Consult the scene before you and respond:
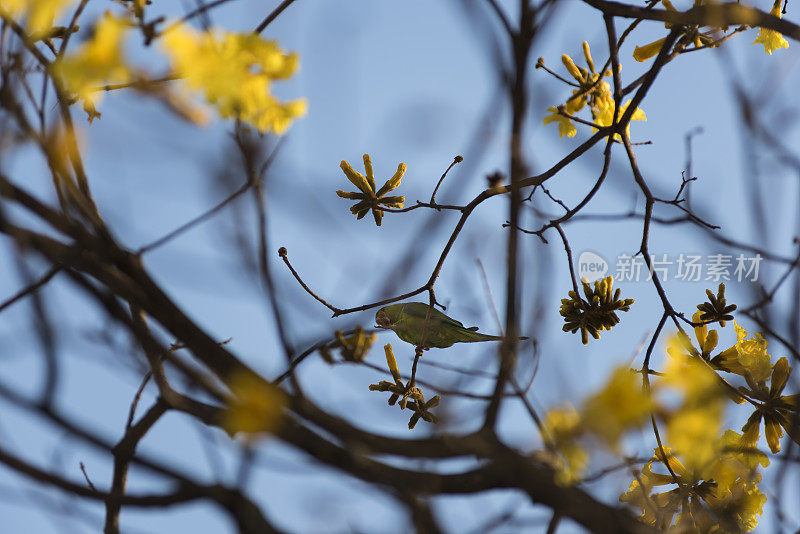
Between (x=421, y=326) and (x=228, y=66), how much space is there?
1.40 ft

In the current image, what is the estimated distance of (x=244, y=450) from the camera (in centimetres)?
67

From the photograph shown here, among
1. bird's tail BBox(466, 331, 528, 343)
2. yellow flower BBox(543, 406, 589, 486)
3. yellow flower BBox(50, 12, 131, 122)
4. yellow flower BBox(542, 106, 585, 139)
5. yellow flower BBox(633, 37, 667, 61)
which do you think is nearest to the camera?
yellow flower BBox(543, 406, 589, 486)

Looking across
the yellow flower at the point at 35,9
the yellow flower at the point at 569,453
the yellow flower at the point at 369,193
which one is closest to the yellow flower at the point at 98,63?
the yellow flower at the point at 35,9

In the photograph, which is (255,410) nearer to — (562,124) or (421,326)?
(421,326)

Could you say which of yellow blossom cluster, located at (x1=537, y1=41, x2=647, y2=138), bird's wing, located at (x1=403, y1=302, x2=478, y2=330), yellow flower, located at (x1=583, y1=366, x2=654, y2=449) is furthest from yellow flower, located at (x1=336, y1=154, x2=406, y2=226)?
yellow flower, located at (x1=583, y1=366, x2=654, y2=449)

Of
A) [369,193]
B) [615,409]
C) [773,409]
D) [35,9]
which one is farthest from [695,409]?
[35,9]

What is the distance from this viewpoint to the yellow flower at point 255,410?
66 centimetres

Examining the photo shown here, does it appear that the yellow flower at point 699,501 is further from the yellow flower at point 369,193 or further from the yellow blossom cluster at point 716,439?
the yellow flower at point 369,193

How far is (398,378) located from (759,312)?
60 cm

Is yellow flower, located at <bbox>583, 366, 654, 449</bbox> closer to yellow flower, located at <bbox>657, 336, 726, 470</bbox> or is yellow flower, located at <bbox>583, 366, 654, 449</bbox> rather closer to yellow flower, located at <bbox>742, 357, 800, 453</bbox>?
yellow flower, located at <bbox>657, 336, 726, 470</bbox>

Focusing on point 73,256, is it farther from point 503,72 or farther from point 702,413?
point 702,413

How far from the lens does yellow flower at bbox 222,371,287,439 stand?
0.66 meters

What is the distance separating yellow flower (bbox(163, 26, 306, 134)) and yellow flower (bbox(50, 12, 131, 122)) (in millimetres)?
72

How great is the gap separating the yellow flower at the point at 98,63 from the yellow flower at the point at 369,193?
1.07 feet
